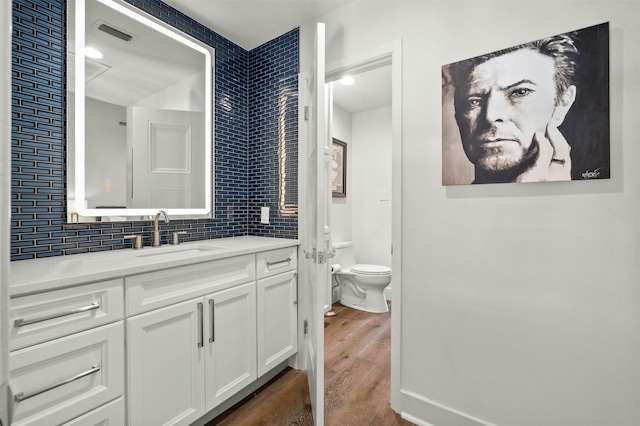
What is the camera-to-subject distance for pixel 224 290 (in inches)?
64.9

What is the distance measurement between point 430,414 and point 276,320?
1041 mm

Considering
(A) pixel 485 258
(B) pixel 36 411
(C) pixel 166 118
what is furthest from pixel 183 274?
(A) pixel 485 258

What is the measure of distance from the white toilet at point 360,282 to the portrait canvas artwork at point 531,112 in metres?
1.86

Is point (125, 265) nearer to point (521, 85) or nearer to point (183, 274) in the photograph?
point (183, 274)

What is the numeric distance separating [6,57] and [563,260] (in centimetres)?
182

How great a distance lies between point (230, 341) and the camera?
66.1 inches

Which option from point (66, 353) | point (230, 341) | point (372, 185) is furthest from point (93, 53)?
point (372, 185)

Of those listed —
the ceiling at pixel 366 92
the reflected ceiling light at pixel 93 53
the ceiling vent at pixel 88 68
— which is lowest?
the ceiling vent at pixel 88 68

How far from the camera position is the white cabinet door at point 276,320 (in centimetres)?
189

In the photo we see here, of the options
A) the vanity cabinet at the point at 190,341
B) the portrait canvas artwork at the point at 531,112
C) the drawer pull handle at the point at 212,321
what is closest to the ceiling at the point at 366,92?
the portrait canvas artwork at the point at 531,112

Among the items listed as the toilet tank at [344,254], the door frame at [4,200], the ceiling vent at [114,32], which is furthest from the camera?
the toilet tank at [344,254]

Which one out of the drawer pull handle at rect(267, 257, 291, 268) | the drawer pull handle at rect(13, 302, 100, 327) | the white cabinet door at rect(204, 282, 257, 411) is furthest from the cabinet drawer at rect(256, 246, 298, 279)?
the drawer pull handle at rect(13, 302, 100, 327)

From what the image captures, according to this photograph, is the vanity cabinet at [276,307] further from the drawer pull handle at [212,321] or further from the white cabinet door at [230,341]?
the drawer pull handle at [212,321]

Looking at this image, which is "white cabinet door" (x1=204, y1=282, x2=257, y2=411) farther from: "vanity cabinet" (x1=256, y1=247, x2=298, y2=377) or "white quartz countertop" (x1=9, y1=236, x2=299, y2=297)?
"white quartz countertop" (x1=9, y1=236, x2=299, y2=297)
